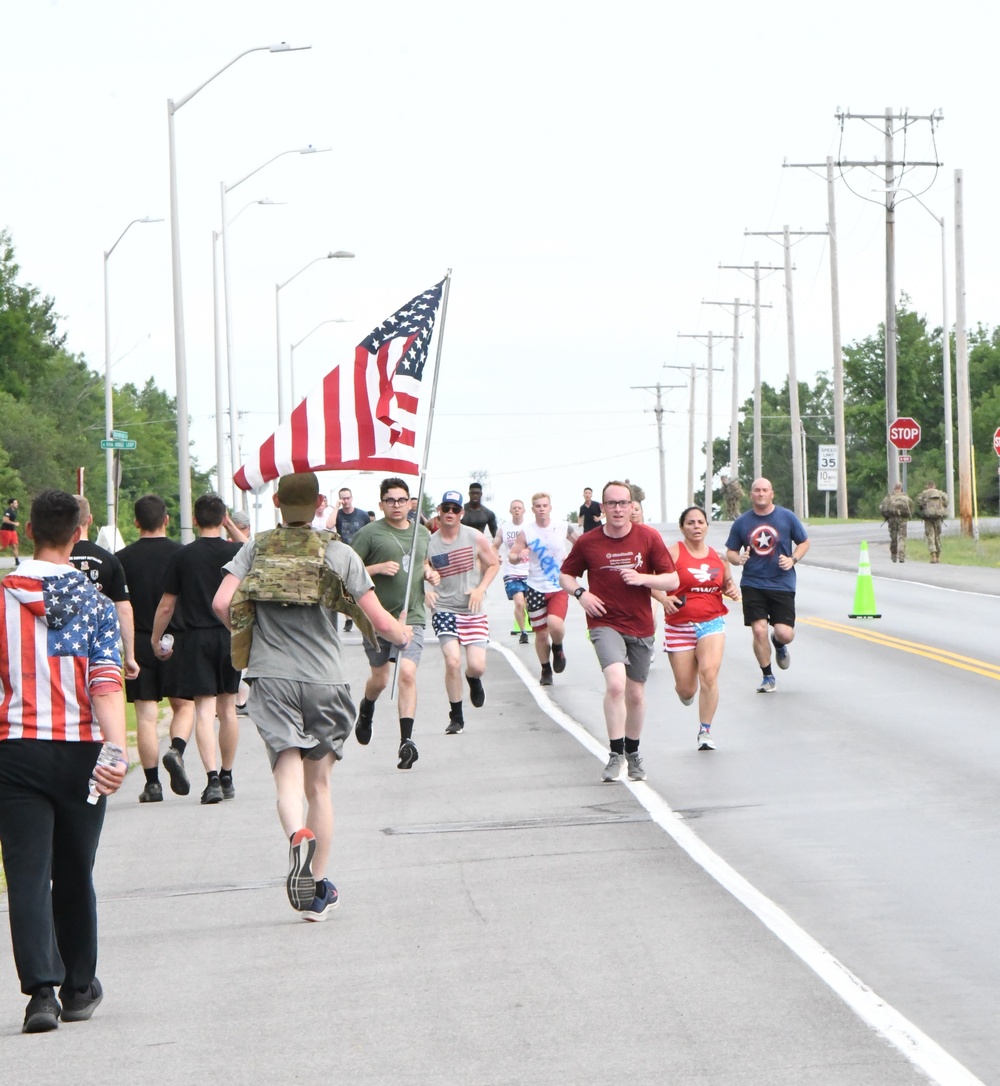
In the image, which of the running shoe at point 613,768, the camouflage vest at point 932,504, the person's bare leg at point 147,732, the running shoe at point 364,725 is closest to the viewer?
the running shoe at point 613,768

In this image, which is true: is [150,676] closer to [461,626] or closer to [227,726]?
[227,726]

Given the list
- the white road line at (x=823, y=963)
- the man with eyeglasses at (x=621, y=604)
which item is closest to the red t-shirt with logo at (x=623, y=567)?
the man with eyeglasses at (x=621, y=604)

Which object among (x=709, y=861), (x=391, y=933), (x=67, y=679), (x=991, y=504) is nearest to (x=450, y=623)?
(x=709, y=861)

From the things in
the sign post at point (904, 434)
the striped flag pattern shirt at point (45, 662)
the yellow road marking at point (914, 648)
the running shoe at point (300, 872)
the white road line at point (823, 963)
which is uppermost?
the sign post at point (904, 434)

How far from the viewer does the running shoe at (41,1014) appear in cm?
676

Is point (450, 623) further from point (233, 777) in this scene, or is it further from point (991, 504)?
point (991, 504)

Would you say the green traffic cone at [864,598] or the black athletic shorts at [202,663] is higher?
the black athletic shorts at [202,663]

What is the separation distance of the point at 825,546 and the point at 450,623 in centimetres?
3625

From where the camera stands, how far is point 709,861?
9.43 meters

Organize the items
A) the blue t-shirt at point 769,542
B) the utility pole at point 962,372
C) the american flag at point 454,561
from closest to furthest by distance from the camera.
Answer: the american flag at point 454,561, the blue t-shirt at point 769,542, the utility pole at point 962,372

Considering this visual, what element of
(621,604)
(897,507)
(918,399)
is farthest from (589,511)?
(918,399)

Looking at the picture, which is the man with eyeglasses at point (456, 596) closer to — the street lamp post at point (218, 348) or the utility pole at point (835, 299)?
the street lamp post at point (218, 348)

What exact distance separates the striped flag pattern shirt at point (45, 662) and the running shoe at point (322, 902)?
1.87 metres

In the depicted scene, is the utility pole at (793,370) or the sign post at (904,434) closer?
the sign post at (904,434)
